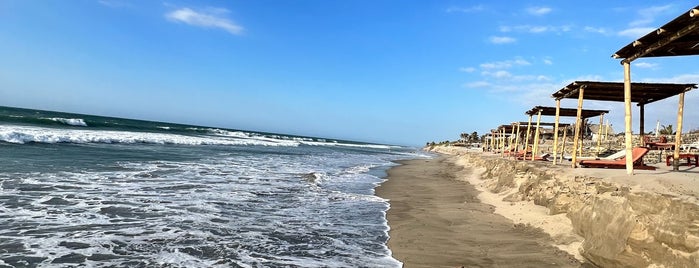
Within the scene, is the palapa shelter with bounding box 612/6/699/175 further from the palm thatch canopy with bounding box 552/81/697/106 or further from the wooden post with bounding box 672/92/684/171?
the wooden post with bounding box 672/92/684/171

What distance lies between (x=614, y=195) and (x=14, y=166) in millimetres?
14546

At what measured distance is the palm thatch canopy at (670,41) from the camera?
6.20 meters

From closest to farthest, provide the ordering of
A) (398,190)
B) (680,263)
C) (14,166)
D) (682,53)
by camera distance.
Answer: (680,263), (682,53), (14,166), (398,190)

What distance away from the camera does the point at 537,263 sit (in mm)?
5555

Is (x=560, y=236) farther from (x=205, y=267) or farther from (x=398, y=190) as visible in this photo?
(x=398, y=190)

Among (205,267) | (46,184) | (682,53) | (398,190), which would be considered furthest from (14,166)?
(682,53)

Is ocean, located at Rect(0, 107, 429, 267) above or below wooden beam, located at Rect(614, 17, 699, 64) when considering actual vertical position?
below

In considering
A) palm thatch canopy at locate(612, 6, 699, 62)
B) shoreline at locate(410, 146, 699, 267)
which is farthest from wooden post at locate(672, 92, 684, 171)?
shoreline at locate(410, 146, 699, 267)

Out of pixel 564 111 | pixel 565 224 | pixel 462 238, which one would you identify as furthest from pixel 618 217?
pixel 564 111

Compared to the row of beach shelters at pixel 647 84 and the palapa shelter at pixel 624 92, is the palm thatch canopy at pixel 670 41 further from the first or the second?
the palapa shelter at pixel 624 92

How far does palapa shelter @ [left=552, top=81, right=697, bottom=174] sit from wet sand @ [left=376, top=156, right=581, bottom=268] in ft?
10.6

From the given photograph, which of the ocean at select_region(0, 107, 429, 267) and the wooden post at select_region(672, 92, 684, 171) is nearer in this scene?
the ocean at select_region(0, 107, 429, 267)

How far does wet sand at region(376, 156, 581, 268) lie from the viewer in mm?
5680

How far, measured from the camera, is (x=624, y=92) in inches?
395
